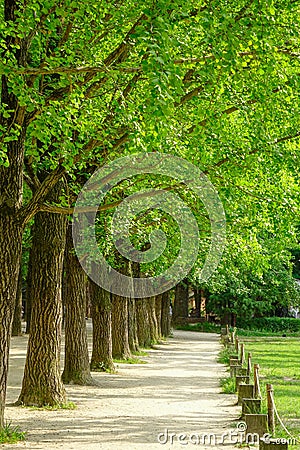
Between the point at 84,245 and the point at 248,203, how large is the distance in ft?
17.6

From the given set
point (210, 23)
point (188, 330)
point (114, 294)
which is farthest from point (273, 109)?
point (188, 330)

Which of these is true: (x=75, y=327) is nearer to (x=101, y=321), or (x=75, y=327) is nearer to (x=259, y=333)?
(x=101, y=321)

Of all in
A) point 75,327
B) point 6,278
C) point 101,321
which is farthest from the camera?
point 101,321

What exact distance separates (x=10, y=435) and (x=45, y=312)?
12.6ft

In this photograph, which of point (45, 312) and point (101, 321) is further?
point (101, 321)

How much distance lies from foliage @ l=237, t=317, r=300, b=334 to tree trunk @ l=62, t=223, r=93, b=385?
43968 mm

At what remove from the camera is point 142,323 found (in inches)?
1481

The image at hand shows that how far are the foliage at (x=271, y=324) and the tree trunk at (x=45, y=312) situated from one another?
4820cm

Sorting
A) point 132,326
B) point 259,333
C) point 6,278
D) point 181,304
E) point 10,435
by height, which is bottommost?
point 10,435

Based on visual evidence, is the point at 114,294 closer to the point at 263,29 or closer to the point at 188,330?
the point at 263,29

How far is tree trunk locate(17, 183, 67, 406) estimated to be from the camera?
601 inches

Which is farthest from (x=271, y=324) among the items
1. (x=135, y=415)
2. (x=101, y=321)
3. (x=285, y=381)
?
(x=135, y=415)

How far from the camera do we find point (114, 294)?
2798 cm

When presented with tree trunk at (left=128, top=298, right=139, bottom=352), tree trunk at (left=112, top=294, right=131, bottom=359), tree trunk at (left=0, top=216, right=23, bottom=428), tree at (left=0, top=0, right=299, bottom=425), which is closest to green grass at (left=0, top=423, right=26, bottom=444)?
tree trunk at (left=0, top=216, right=23, bottom=428)
